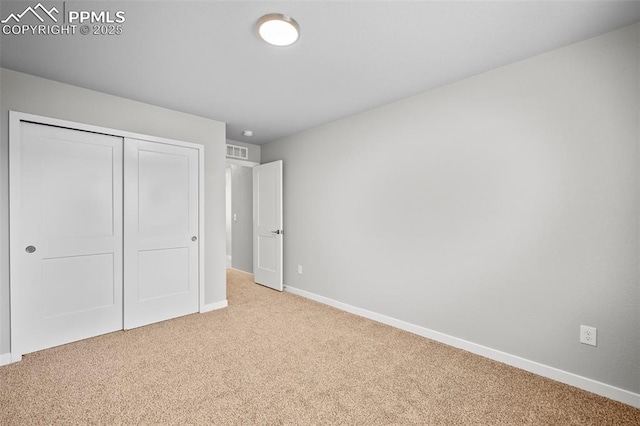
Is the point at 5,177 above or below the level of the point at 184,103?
below

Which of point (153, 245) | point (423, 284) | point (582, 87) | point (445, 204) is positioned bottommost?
point (423, 284)

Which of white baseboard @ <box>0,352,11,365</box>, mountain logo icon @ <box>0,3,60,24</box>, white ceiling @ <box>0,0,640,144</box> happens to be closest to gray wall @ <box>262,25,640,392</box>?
white ceiling @ <box>0,0,640,144</box>

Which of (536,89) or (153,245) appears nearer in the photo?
(536,89)

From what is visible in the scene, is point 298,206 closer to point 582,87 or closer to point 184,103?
point 184,103

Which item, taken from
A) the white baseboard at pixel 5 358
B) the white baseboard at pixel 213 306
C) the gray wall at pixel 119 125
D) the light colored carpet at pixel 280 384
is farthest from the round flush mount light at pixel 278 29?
the white baseboard at pixel 5 358

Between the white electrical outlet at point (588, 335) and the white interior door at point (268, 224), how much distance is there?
11.6 ft

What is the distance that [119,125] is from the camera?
3061mm

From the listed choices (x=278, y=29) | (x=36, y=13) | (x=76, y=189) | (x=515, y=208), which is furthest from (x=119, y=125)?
(x=515, y=208)

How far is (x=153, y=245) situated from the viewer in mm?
3279

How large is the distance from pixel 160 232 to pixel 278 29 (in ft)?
8.36

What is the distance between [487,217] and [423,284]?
914mm

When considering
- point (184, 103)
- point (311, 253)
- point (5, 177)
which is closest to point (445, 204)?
point (311, 253)

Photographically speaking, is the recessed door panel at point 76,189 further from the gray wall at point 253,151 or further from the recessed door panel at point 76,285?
the gray wall at point 253,151

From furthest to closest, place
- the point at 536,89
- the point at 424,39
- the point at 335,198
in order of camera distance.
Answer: the point at 335,198 → the point at 536,89 → the point at 424,39
